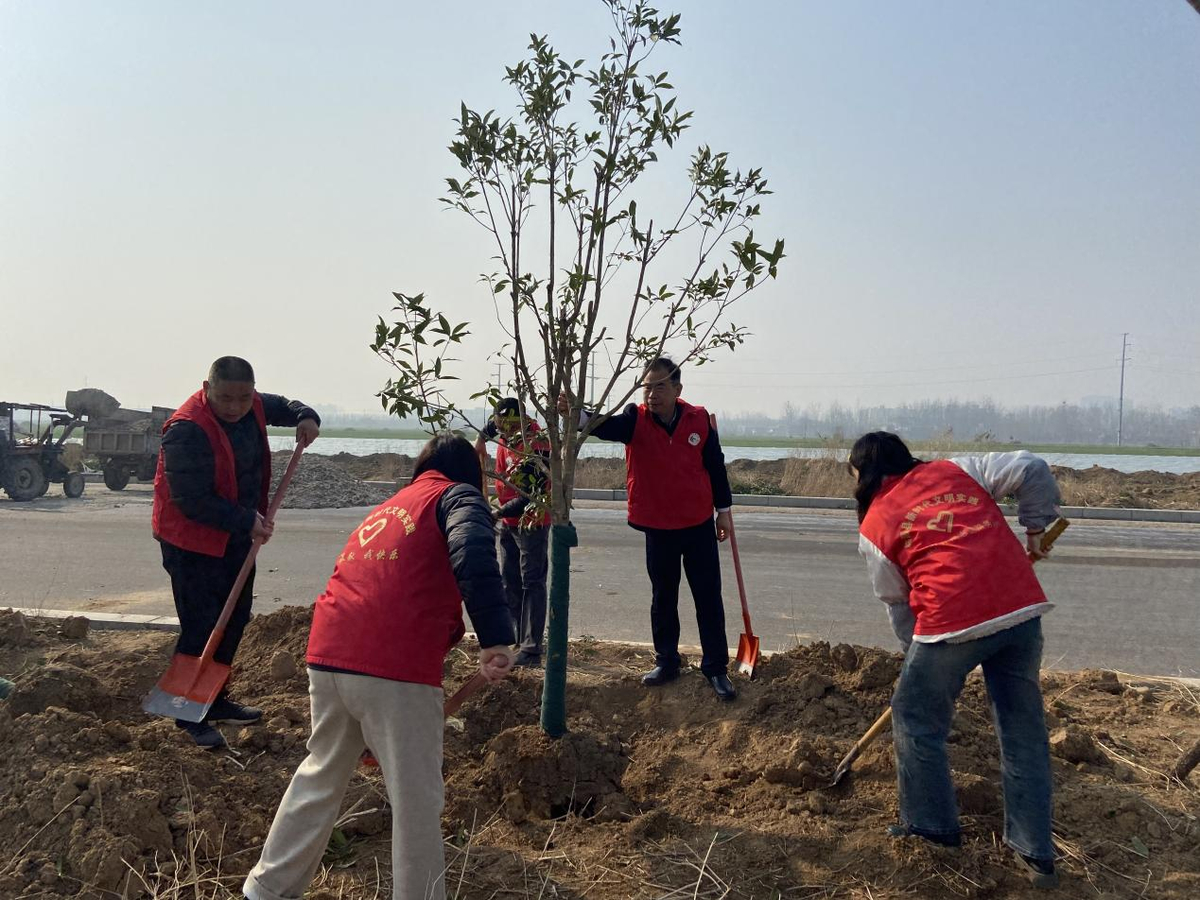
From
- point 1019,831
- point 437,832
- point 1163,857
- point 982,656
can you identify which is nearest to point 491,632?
point 437,832

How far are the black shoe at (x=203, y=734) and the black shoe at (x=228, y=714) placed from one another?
0.65 feet

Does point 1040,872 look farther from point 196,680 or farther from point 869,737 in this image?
point 196,680

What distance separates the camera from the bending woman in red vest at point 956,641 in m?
2.99

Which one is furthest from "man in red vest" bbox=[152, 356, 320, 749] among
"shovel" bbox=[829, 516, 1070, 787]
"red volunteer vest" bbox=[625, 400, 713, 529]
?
"shovel" bbox=[829, 516, 1070, 787]

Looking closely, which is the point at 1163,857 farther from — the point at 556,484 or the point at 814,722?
the point at 556,484

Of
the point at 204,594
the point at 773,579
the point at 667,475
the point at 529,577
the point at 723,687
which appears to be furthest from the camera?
the point at 773,579

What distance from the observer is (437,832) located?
2.60 metres

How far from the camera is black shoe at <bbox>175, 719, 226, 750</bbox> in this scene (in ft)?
12.9

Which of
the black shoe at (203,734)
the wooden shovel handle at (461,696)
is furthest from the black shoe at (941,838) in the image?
the black shoe at (203,734)

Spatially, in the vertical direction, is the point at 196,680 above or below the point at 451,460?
below

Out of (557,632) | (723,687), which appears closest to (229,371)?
(557,632)

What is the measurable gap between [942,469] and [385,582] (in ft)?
6.41

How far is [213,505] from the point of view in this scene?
159 inches

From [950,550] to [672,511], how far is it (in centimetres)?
185
